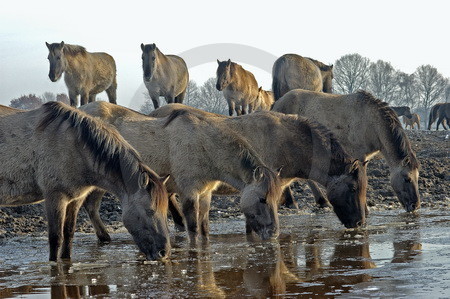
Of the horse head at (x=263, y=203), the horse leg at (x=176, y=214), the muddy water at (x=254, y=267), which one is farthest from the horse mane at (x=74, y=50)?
the horse head at (x=263, y=203)

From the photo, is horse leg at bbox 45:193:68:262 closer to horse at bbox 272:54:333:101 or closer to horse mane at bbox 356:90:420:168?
horse mane at bbox 356:90:420:168

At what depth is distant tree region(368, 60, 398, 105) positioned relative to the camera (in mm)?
71750

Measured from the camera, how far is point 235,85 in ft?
71.5

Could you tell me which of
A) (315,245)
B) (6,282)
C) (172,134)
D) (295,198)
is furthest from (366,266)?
(295,198)

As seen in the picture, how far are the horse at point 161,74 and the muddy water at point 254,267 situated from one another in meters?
10.4

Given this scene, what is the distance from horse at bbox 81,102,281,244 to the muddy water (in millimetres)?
398

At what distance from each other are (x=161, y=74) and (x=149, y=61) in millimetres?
782

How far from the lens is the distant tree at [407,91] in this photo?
75.6 metres

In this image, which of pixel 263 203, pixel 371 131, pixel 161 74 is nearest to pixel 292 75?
pixel 161 74

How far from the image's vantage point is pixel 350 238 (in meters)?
8.70

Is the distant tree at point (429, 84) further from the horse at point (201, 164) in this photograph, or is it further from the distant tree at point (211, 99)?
the horse at point (201, 164)

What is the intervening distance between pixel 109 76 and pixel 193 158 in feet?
39.6

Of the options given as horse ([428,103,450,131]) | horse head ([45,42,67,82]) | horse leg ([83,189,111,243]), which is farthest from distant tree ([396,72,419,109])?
horse leg ([83,189,111,243])

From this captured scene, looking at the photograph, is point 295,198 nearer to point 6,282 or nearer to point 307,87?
point 307,87
